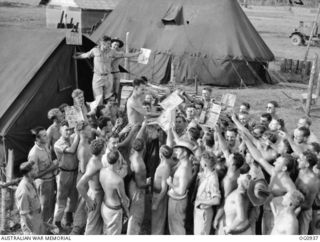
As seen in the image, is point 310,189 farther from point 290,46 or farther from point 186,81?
point 290,46

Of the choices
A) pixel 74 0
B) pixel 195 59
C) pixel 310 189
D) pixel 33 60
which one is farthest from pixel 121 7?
pixel 310 189

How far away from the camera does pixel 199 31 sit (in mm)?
19609

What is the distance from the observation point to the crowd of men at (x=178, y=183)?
5.72m

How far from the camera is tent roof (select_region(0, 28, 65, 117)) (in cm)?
885

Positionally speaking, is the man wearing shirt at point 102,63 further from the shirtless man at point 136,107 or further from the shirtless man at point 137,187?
the shirtless man at point 137,187

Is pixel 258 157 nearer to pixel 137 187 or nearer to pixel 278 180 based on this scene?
pixel 278 180

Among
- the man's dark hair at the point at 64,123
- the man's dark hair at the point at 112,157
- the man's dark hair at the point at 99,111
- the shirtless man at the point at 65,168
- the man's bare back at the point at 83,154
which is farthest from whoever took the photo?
the man's dark hair at the point at 99,111

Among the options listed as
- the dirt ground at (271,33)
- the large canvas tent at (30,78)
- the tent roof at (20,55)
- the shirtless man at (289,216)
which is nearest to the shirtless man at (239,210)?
the shirtless man at (289,216)

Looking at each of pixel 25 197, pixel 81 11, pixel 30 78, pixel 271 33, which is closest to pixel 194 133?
pixel 25 197

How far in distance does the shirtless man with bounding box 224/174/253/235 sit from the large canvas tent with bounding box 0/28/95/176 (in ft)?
14.5

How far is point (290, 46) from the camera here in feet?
103

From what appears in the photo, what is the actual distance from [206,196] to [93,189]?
62.2 inches

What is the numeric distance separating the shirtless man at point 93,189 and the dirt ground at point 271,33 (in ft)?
22.7

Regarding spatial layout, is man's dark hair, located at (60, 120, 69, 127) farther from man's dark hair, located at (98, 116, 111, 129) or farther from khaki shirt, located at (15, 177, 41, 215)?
khaki shirt, located at (15, 177, 41, 215)
